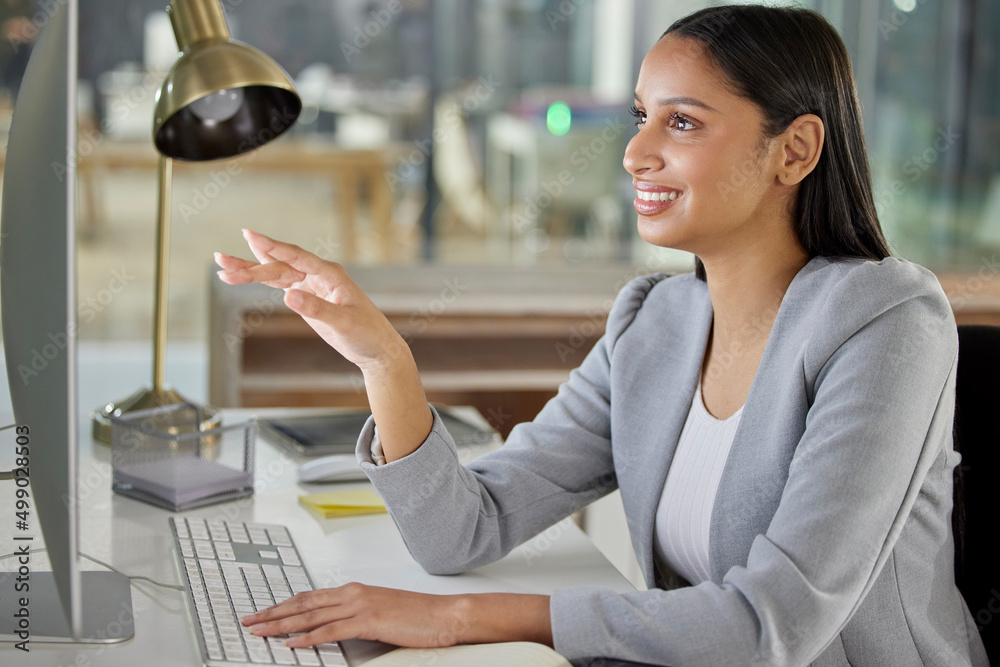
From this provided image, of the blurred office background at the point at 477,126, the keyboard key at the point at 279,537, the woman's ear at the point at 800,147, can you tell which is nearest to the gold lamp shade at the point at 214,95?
the keyboard key at the point at 279,537

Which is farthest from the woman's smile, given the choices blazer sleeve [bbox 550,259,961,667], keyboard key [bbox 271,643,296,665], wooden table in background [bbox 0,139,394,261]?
wooden table in background [bbox 0,139,394,261]

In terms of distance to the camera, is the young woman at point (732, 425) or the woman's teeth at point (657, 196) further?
the woman's teeth at point (657, 196)

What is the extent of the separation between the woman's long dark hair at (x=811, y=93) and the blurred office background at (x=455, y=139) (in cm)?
247

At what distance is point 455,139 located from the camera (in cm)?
382

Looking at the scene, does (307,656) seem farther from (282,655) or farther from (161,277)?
(161,277)

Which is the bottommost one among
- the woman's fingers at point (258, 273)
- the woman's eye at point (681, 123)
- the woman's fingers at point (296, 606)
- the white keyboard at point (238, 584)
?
the white keyboard at point (238, 584)

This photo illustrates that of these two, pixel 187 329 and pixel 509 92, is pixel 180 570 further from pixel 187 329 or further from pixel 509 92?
pixel 187 329

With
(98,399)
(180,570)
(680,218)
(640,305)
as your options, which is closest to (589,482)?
(640,305)

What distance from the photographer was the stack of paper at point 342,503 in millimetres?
1355

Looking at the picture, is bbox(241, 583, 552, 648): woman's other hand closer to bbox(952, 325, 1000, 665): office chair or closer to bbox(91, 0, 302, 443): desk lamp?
bbox(952, 325, 1000, 665): office chair

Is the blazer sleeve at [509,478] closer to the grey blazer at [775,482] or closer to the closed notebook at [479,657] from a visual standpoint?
the grey blazer at [775,482]

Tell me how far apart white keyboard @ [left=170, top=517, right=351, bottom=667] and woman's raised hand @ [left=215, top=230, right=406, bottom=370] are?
241 mm

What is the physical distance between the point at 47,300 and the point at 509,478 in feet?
2.03

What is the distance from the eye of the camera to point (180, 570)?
1.10 m
